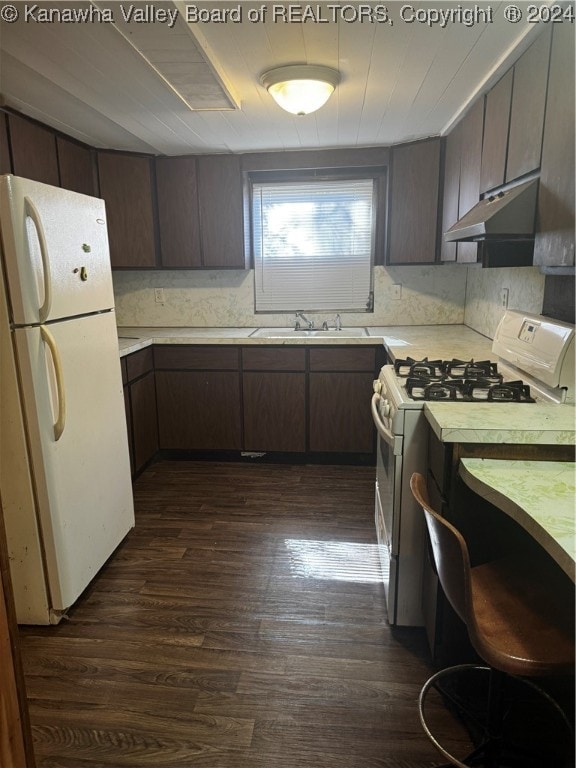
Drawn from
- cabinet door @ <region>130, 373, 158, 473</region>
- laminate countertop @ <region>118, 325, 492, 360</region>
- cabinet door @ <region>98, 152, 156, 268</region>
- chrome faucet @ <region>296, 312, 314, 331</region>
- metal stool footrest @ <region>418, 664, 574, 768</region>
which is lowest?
metal stool footrest @ <region>418, 664, 574, 768</region>

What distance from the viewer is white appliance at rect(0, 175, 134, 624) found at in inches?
66.2

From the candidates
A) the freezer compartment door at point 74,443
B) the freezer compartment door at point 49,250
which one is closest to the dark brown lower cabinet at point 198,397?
the freezer compartment door at point 74,443

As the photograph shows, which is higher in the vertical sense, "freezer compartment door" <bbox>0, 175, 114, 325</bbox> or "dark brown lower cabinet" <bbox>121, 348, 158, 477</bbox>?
"freezer compartment door" <bbox>0, 175, 114, 325</bbox>

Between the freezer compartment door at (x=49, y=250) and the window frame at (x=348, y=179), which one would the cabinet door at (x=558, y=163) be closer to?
the freezer compartment door at (x=49, y=250)

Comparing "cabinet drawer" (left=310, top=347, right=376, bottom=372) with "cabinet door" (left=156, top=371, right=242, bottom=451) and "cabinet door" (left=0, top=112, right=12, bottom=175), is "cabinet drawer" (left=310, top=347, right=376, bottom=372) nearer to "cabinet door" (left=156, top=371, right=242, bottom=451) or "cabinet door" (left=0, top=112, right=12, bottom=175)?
"cabinet door" (left=156, top=371, right=242, bottom=451)

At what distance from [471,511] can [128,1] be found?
6.04 feet

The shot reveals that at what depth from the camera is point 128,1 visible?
1.46 meters

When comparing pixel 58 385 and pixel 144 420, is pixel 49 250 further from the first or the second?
pixel 144 420

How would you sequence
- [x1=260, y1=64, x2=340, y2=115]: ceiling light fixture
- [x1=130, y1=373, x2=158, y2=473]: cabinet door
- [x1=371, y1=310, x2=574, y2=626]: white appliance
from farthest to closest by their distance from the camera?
1. [x1=130, y1=373, x2=158, y2=473]: cabinet door
2. [x1=260, y1=64, x2=340, y2=115]: ceiling light fixture
3. [x1=371, y1=310, x2=574, y2=626]: white appliance

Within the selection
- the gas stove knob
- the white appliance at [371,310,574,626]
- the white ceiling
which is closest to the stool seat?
the white appliance at [371,310,574,626]

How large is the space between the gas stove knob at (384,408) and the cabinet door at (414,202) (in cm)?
165

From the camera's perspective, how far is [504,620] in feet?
3.75

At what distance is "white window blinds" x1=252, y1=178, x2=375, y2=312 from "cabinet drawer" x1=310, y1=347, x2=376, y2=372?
64 centimetres

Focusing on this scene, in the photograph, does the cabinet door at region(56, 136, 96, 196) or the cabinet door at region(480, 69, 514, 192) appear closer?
the cabinet door at region(480, 69, 514, 192)
